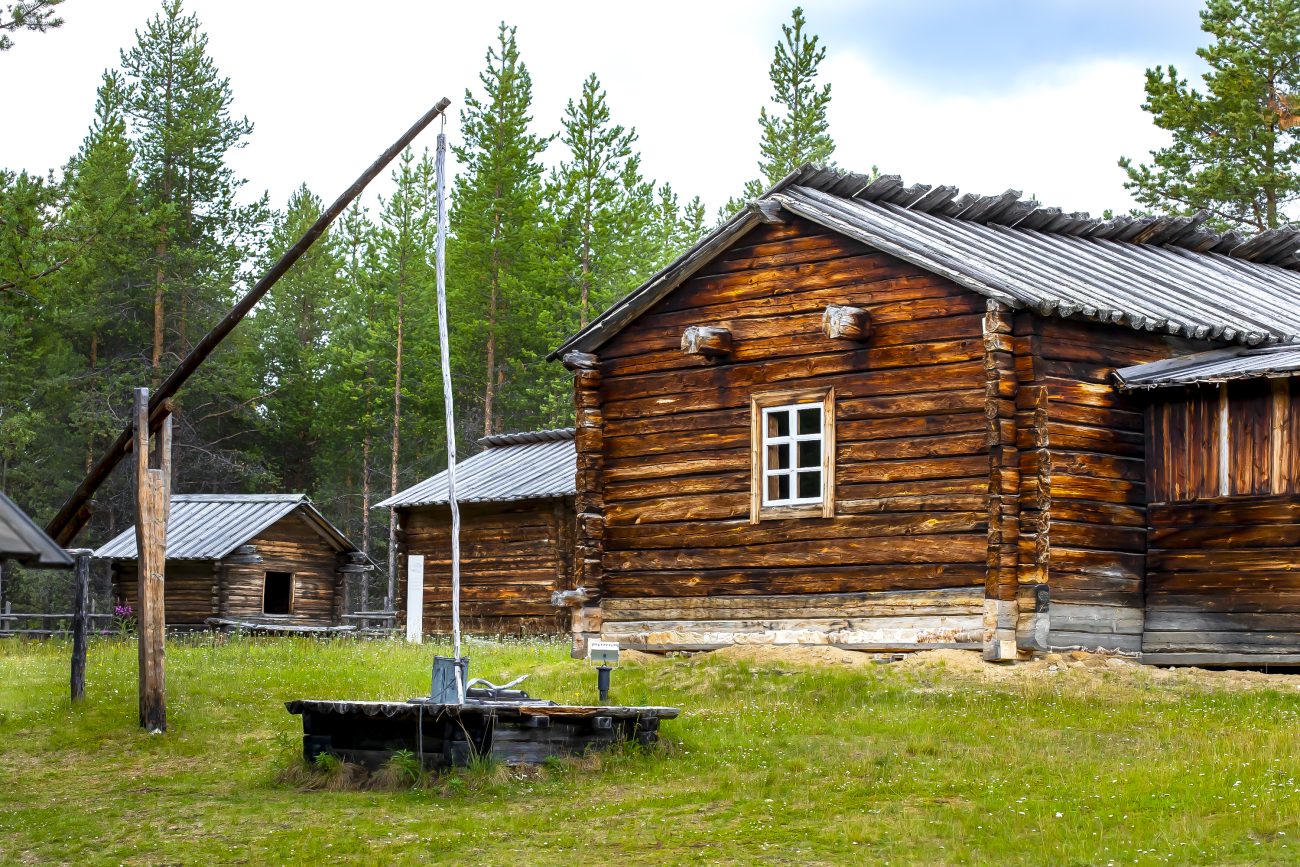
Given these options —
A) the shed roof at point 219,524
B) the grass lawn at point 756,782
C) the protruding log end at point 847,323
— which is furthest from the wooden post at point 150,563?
the shed roof at point 219,524

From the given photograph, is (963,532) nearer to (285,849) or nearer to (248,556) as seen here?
(285,849)

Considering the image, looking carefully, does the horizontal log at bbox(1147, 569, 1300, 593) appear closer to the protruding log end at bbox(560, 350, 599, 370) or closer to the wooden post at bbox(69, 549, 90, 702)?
the protruding log end at bbox(560, 350, 599, 370)

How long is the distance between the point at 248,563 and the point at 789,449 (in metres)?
19.0

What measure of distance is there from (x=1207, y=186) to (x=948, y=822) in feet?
105

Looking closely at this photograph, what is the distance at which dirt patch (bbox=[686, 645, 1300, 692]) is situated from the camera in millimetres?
17500

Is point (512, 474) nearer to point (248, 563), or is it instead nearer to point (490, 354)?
point (248, 563)

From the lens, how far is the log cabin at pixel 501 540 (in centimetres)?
3253

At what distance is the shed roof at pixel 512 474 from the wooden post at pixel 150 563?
14.2 m

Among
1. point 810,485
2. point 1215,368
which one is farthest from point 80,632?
point 1215,368

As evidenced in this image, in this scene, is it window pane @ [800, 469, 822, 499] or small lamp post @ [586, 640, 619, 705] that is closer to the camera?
small lamp post @ [586, 640, 619, 705]

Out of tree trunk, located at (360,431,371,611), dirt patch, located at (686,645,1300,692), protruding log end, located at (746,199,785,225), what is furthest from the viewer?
tree trunk, located at (360,431,371,611)

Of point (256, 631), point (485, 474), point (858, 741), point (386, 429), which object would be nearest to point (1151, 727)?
point (858, 741)

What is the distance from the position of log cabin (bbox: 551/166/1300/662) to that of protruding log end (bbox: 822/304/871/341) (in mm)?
33

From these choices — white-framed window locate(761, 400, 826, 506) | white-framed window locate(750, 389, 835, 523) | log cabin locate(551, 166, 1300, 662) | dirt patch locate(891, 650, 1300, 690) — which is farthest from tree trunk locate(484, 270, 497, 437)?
dirt patch locate(891, 650, 1300, 690)
